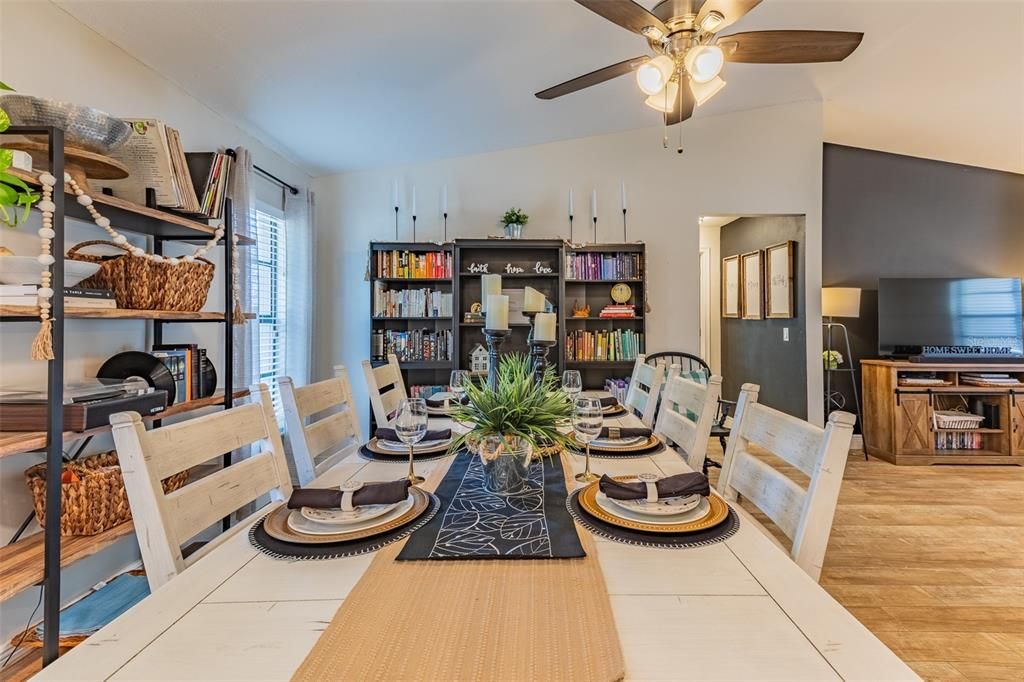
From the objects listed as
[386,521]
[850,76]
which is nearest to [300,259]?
[386,521]

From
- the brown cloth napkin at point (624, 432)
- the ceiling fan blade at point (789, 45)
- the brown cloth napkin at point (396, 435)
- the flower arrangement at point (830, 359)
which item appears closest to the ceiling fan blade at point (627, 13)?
the ceiling fan blade at point (789, 45)

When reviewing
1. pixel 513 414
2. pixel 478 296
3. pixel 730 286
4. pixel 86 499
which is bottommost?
pixel 86 499

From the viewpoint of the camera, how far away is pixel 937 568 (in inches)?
92.3

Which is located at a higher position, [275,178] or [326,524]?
[275,178]

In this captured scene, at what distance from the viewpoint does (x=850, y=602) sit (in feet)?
6.77

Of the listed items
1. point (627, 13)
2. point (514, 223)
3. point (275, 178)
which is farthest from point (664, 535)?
point (275, 178)

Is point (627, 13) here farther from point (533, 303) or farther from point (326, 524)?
point (326, 524)

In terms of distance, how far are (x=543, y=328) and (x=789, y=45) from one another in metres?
1.49

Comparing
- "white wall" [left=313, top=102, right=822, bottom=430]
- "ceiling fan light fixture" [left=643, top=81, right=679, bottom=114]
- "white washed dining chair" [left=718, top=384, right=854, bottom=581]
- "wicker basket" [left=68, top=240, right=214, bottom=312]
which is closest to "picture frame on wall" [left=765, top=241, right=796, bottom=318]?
"white wall" [left=313, top=102, right=822, bottom=430]

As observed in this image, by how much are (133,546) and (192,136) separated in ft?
6.56

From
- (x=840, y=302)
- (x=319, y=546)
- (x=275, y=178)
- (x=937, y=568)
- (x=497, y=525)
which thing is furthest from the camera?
(x=840, y=302)

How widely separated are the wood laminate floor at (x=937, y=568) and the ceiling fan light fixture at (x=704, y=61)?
2.07 meters

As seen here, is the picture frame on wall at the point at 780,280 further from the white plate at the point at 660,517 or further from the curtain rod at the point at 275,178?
the curtain rod at the point at 275,178

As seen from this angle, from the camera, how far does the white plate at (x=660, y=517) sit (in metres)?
0.95
